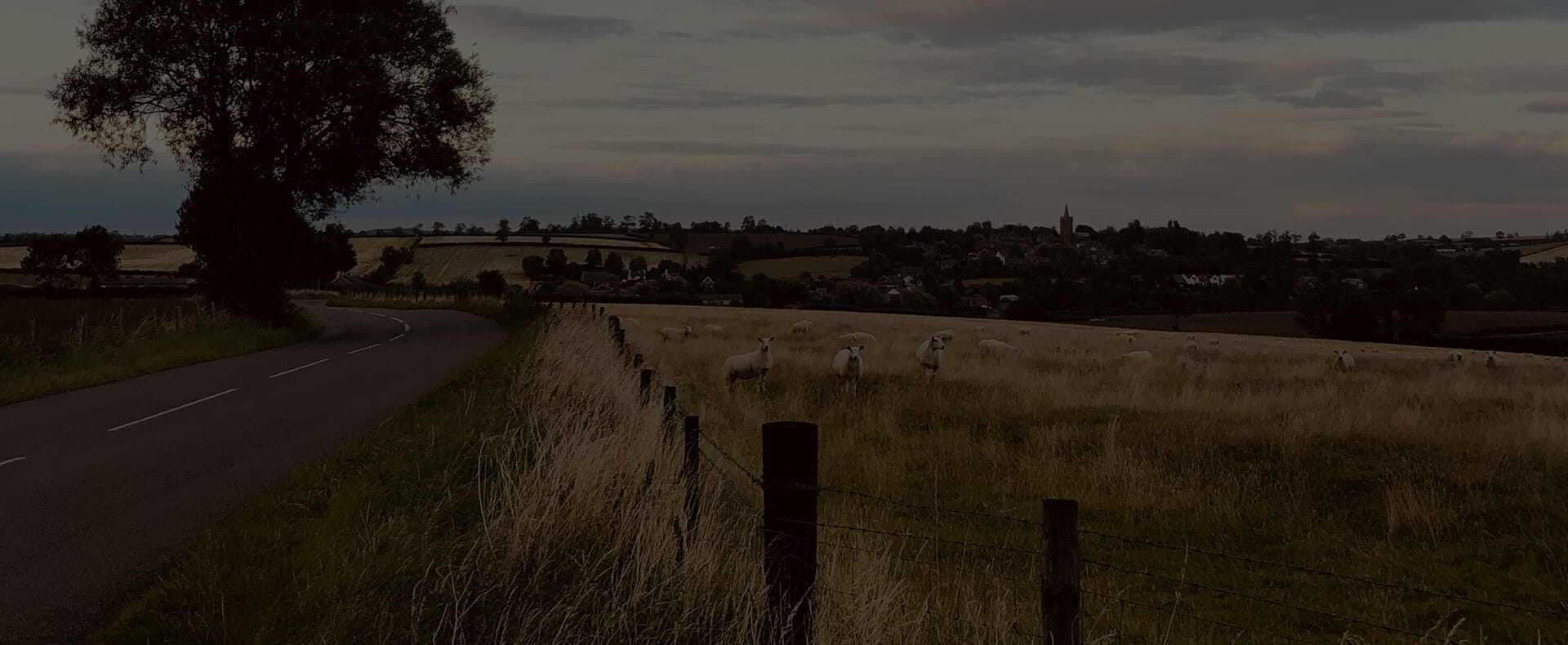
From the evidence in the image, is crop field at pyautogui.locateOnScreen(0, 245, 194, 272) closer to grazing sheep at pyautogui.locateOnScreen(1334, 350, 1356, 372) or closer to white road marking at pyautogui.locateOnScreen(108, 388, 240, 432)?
white road marking at pyautogui.locateOnScreen(108, 388, 240, 432)

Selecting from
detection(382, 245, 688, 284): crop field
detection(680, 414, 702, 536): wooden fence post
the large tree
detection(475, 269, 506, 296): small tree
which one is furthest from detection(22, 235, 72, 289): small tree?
detection(680, 414, 702, 536): wooden fence post

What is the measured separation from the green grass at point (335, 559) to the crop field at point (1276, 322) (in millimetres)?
67307

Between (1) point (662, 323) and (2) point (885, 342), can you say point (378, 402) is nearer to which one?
(2) point (885, 342)

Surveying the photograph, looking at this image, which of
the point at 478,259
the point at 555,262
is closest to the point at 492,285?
the point at 555,262

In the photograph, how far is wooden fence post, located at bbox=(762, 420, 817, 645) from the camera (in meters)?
5.13

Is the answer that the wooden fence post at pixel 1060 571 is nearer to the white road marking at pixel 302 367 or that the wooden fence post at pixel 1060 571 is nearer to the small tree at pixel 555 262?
the white road marking at pixel 302 367

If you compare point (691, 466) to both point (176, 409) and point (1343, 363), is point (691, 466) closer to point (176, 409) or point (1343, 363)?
point (176, 409)

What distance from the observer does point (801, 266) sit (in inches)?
4818

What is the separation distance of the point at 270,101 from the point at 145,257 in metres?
116

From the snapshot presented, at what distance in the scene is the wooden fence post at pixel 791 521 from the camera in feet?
16.8

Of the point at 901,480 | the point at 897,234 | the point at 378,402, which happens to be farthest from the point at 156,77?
the point at 897,234

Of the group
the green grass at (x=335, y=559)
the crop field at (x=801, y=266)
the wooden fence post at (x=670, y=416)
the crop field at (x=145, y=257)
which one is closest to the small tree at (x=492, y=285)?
the crop field at (x=801, y=266)

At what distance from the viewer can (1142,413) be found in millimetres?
17562

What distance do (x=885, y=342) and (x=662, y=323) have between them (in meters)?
13.9
